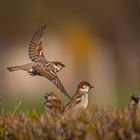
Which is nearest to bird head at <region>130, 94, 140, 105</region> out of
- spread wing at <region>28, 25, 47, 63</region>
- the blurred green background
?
spread wing at <region>28, 25, 47, 63</region>

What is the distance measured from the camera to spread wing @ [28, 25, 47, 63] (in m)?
6.52

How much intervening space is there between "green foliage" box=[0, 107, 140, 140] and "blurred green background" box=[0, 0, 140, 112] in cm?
2208

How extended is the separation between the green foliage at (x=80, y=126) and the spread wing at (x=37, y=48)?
0.53 meters

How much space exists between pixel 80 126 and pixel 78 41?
26.7 m

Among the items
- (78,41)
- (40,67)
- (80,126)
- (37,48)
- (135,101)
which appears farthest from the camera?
(78,41)

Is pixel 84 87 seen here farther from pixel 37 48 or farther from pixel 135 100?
pixel 135 100

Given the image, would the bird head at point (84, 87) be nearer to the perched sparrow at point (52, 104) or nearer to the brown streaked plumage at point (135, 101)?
the perched sparrow at point (52, 104)

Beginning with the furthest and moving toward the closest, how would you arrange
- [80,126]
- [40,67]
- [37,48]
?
[37,48] < [40,67] < [80,126]

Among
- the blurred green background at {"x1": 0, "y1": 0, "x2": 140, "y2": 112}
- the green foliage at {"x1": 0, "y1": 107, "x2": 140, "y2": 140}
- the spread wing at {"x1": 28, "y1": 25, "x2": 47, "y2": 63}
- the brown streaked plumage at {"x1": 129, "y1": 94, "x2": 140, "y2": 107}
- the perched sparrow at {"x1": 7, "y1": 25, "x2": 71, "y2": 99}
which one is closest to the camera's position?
the green foliage at {"x1": 0, "y1": 107, "x2": 140, "y2": 140}

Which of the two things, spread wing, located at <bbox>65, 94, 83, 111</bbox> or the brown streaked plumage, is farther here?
spread wing, located at <bbox>65, 94, 83, 111</bbox>

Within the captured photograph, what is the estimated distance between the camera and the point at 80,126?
5715mm

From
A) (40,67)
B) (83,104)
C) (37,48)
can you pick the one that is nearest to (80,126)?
(83,104)

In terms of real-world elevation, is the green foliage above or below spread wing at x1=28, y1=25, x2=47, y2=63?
below

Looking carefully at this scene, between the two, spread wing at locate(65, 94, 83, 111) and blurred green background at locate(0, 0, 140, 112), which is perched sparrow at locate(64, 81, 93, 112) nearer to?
spread wing at locate(65, 94, 83, 111)
